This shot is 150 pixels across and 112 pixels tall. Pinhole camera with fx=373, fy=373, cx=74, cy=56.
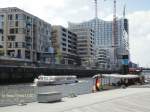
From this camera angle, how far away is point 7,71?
327 feet

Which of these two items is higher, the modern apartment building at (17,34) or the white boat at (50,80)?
the modern apartment building at (17,34)

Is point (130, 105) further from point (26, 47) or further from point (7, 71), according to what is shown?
point (26, 47)

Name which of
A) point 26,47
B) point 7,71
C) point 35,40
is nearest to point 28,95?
point 7,71

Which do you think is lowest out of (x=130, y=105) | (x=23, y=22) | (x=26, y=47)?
(x=130, y=105)

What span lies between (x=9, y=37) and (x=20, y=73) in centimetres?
4863

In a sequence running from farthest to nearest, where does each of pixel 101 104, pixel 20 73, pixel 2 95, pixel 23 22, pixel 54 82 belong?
pixel 23 22
pixel 20 73
pixel 54 82
pixel 2 95
pixel 101 104

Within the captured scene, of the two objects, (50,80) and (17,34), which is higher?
(17,34)

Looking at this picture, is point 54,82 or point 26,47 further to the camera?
point 26,47

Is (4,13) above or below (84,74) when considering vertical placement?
above

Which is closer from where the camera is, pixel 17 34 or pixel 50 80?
pixel 50 80

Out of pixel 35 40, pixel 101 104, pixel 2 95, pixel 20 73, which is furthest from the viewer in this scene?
pixel 35 40

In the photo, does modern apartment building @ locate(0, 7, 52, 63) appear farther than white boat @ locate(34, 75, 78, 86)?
Yes

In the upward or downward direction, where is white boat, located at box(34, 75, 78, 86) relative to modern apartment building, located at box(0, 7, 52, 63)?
downward

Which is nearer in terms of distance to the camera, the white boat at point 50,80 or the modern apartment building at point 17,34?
the white boat at point 50,80
